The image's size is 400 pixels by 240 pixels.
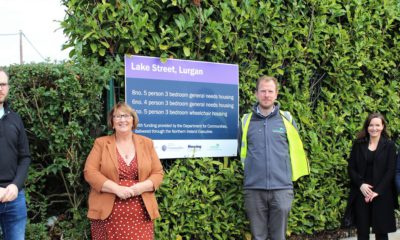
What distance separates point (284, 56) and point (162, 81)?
1.61 m

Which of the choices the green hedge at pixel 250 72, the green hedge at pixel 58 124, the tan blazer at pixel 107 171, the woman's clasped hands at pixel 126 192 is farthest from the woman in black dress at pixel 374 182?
the green hedge at pixel 58 124

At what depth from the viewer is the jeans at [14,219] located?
12.0 feet

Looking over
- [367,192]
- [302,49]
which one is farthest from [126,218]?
[302,49]

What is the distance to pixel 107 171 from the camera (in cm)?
396

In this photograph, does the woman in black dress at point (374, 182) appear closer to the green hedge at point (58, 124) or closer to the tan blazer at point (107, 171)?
the tan blazer at point (107, 171)

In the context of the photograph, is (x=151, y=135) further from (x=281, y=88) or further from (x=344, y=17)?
(x=344, y=17)

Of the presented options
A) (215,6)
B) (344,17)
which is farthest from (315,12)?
(215,6)

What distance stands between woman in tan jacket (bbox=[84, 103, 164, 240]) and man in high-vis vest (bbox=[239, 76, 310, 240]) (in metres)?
1.13

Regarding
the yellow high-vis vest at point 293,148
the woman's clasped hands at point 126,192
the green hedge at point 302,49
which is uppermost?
the green hedge at point 302,49

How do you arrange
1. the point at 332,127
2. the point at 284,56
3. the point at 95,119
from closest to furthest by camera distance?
the point at 95,119 → the point at 284,56 → the point at 332,127

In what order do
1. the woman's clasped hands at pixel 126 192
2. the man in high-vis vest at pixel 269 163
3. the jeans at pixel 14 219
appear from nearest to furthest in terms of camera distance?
the jeans at pixel 14 219, the woman's clasped hands at pixel 126 192, the man in high-vis vest at pixel 269 163

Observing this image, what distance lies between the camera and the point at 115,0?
4.61 m

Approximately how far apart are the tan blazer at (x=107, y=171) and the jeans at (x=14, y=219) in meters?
0.52

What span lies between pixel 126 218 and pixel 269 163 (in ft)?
5.04
